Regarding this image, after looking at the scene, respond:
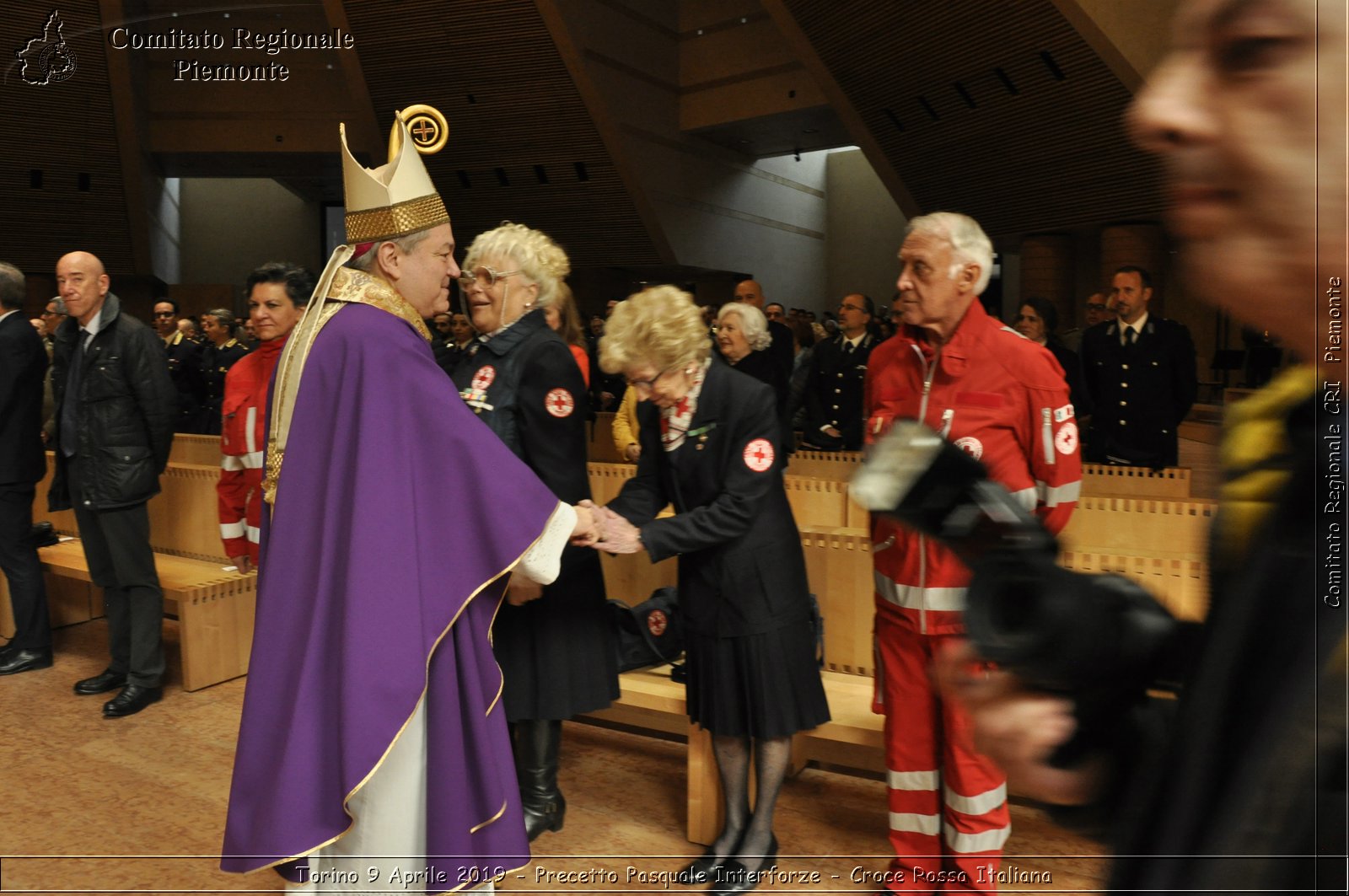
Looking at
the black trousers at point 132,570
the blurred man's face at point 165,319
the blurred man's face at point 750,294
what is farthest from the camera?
the blurred man's face at point 165,319

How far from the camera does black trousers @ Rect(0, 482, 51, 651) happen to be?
4.84 m

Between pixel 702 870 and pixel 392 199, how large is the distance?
82.5 inches

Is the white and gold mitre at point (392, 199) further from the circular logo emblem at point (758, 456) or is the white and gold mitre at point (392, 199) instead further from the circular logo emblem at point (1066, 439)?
the circular logo emblem at point (1066, 439)

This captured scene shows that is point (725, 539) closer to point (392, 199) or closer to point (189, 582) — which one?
point (392, 199)

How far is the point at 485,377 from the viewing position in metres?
2.88

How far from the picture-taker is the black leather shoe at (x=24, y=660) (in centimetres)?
496

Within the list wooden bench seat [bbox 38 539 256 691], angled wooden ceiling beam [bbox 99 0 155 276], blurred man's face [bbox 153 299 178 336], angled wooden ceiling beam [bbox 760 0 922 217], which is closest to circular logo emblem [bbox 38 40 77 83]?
angled wooden ceiling beam [bbox 99 0 155 276]

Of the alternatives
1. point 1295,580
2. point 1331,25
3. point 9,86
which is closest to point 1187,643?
point 1295,580

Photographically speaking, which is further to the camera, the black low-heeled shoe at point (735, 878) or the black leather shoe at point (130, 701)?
the black leather shoe at point (130, 701)

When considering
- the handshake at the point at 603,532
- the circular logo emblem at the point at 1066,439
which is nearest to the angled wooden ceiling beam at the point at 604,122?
the handshake at the point at 603,532

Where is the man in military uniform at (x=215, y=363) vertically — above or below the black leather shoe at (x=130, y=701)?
A: above

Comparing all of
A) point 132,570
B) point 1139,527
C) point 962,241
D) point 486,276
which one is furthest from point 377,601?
point 1139,527

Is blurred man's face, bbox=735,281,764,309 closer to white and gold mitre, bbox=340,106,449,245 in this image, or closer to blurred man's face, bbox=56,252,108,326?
blurred man's face, bbox=56,252,108,326

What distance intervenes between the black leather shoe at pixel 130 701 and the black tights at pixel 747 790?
9.61 feet
